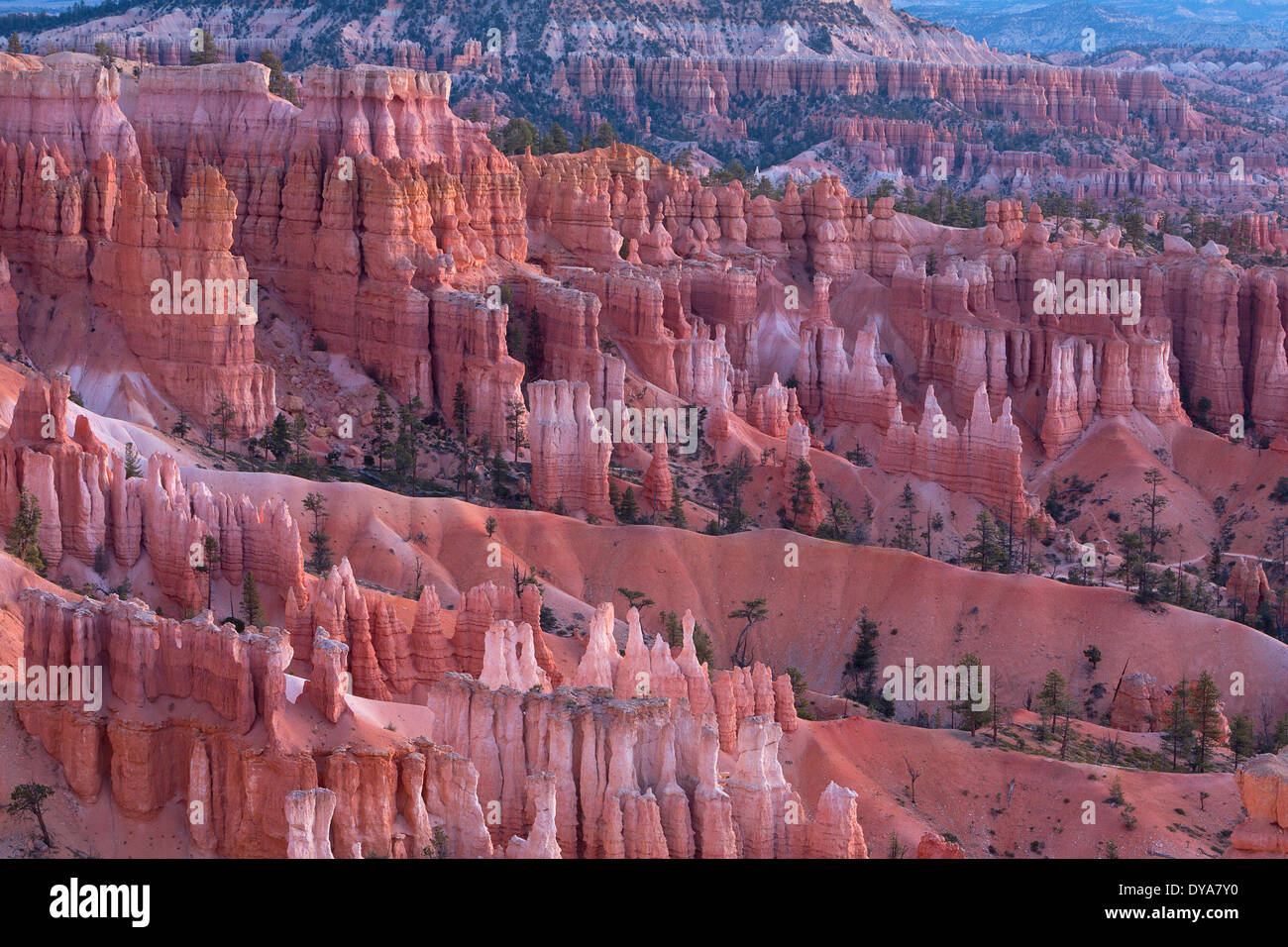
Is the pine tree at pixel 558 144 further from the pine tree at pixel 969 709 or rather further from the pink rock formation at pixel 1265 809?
the pink rock formation at pixel 1265 809

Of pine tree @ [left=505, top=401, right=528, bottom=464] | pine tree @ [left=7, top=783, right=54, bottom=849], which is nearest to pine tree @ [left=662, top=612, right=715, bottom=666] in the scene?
pine tree @ [left=505, top=401, right=528, bottom=464]

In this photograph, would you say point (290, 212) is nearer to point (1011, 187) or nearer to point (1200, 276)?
point (1200, 276)

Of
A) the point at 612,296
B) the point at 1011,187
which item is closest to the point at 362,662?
the point at 612,296

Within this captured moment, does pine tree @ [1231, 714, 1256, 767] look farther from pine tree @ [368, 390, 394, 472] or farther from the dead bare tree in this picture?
pine tree @ [368, 390, 394, 472]

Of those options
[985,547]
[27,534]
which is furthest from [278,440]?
[985,547]

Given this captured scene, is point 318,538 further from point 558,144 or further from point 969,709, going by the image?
point 558,144
